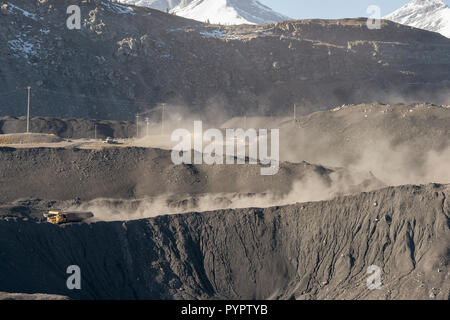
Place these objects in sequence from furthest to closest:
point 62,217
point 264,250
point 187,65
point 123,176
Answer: point 187,65 < point 123,176 < point 62,217 < point 264,250

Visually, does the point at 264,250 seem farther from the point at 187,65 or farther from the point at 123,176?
the point at 187,65

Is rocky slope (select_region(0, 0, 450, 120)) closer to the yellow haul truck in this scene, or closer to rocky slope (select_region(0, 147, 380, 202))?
rocky slope (select_region(0, 147, 380, 202))

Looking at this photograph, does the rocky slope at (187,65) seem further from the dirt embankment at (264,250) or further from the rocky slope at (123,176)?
the dirt embankment at (264,250)

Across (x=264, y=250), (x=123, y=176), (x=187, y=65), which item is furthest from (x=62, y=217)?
(x=187, y=65)

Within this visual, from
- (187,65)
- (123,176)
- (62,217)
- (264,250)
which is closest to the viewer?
(264,250)

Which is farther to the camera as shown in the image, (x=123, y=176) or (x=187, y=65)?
(x=187, y=65)

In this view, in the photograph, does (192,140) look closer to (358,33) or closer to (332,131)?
(332,131)

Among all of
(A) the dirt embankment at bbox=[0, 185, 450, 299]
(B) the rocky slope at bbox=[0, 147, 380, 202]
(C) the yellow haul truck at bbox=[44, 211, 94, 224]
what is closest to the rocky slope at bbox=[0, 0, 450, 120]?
(B) the rocky slope at bbox=[0, 147, 380, 202]

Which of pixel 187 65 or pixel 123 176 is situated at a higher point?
pixel 187 65
